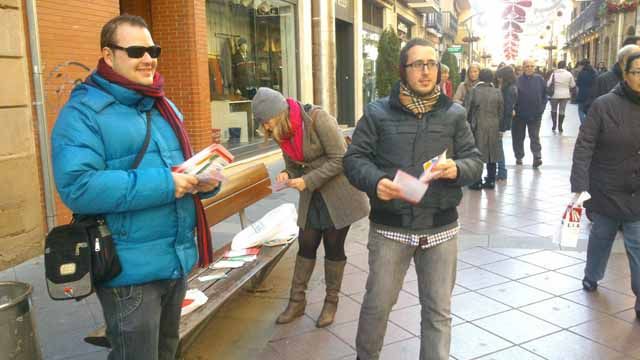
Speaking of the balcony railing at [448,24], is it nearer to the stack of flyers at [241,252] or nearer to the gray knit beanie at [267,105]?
the stack of flyers at [241,252]

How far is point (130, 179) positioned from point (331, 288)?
2397 mm

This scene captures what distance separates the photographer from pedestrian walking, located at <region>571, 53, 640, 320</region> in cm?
419

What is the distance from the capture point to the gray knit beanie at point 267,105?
386cm

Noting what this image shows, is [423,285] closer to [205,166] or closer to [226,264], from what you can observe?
[205,166]

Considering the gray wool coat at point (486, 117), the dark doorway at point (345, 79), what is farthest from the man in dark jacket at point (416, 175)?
the dark doorway at point (345, 79)

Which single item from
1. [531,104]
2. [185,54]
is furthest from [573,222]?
[531,104]

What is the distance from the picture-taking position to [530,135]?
11258mm

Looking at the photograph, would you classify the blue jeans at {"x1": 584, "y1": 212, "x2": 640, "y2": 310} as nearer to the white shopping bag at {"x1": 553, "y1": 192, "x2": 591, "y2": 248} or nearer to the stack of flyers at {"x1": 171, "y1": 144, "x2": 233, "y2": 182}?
the white shopping bag at {"x1": 553, "y1": 192, "x2": 591, "y2": 248}

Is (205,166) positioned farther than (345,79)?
No

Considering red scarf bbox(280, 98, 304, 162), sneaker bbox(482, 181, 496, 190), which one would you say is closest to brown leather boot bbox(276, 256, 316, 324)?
red scarf bbox(280, 98, 304, 162)

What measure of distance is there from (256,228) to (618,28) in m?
36.3

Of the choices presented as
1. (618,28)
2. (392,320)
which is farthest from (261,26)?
(618,28)

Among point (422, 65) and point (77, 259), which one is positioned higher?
point (422, 65)

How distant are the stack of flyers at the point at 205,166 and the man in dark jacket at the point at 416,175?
846 millimetres
